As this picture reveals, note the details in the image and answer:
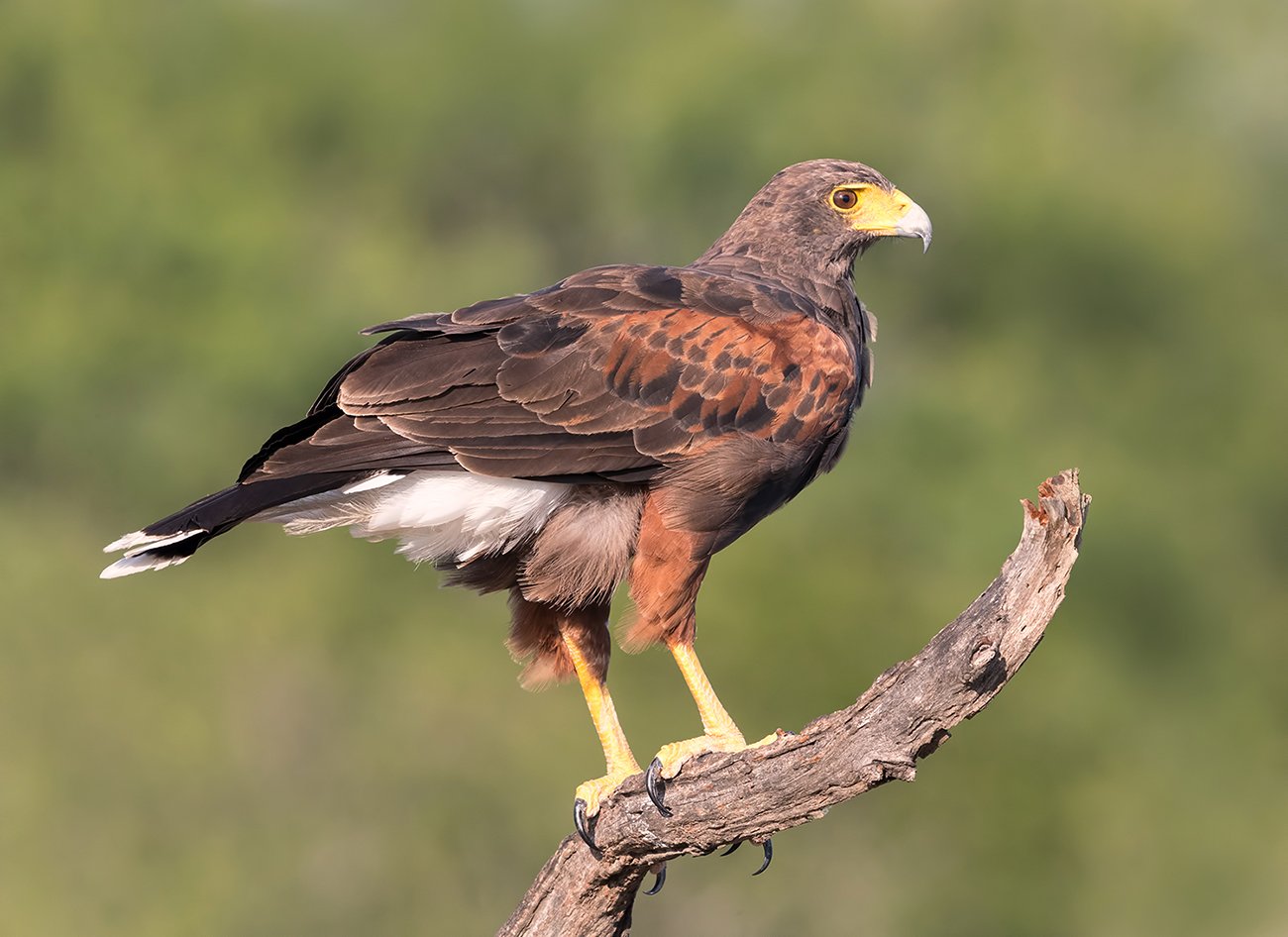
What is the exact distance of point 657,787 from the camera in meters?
5.60

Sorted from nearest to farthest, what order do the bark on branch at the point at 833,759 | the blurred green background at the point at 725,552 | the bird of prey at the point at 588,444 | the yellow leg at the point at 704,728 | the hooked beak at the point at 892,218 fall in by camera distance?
the bark on branch at the point at 833,759 < the yellow leg at the point at 704,728 < the bird of prey at the point at 588,444 < the hooked beak at the point at 892,218 < the blurred green background at the point at 725,552

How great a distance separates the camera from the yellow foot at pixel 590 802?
585 cm

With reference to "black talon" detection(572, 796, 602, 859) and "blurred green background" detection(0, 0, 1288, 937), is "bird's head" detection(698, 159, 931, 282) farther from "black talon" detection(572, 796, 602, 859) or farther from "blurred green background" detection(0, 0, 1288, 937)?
"blurred green background" detection(0, 0, 1288, 937)

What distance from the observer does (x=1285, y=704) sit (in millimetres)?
28547

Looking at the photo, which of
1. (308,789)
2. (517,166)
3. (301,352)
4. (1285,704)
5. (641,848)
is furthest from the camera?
(517,166)

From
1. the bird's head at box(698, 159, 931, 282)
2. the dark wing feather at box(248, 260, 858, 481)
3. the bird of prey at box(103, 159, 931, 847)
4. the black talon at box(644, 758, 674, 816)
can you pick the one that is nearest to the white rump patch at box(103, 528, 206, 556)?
the bird of prey at box(103, 159, 931, 847)

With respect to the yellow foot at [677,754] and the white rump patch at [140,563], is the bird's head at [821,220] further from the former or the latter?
the white rump patch at [140,563]

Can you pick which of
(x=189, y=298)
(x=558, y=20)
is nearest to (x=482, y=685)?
(x=189, y=298)

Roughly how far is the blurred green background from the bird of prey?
11.8 m

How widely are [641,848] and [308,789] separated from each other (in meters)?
15.5

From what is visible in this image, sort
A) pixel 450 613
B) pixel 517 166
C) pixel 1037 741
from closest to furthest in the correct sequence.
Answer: pixel 450 613
pixel 1037 741
pixel 517 166

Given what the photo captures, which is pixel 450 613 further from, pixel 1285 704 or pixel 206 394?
pixel 1285 704

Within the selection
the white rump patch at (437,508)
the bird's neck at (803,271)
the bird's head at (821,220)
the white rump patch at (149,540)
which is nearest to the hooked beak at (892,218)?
the bird's head at (821,220)

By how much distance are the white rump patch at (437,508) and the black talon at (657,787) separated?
3.40 ft
